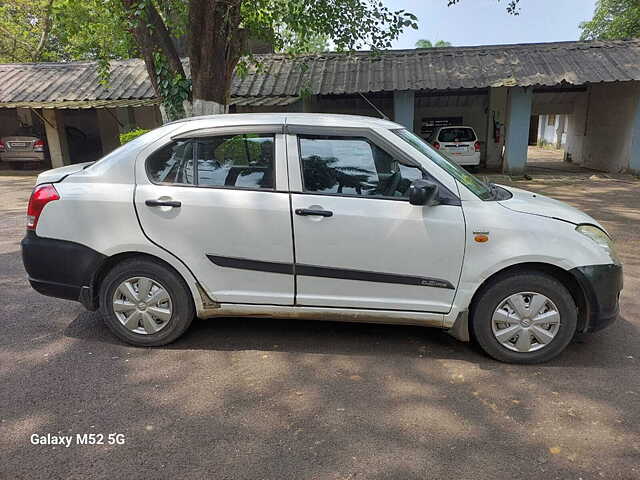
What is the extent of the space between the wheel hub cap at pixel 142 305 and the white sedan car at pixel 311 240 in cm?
1

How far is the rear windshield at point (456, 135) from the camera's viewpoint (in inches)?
599

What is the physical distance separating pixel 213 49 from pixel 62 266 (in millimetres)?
5111

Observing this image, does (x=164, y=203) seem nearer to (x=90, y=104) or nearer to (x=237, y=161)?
(x=237, y=161)

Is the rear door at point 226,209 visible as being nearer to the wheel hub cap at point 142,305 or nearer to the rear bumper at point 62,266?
the wheel hub cap at point 142,305

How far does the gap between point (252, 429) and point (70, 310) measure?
103 inches

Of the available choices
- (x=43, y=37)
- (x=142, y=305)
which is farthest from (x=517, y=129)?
(x=43, y=37)

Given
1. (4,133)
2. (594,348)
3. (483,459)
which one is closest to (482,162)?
(594,348)

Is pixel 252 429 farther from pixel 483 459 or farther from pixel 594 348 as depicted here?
pixel 594 348

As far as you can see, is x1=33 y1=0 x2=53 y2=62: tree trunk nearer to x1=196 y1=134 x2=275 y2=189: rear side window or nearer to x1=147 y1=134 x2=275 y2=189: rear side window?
x1=147 y1=134 x2=275 y2=189: rear side window

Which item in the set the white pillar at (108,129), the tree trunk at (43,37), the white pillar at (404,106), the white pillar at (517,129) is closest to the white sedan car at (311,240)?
the white pillar at (404,106)

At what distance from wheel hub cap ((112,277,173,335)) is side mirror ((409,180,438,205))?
193 centimetres

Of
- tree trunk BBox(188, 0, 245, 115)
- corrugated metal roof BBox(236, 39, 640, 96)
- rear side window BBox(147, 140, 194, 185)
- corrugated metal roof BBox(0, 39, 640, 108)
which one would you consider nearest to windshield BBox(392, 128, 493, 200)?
rear side window BBox(147, 140, 194, 185)

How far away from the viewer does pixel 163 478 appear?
88.1 inches

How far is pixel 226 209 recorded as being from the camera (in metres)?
3.28
